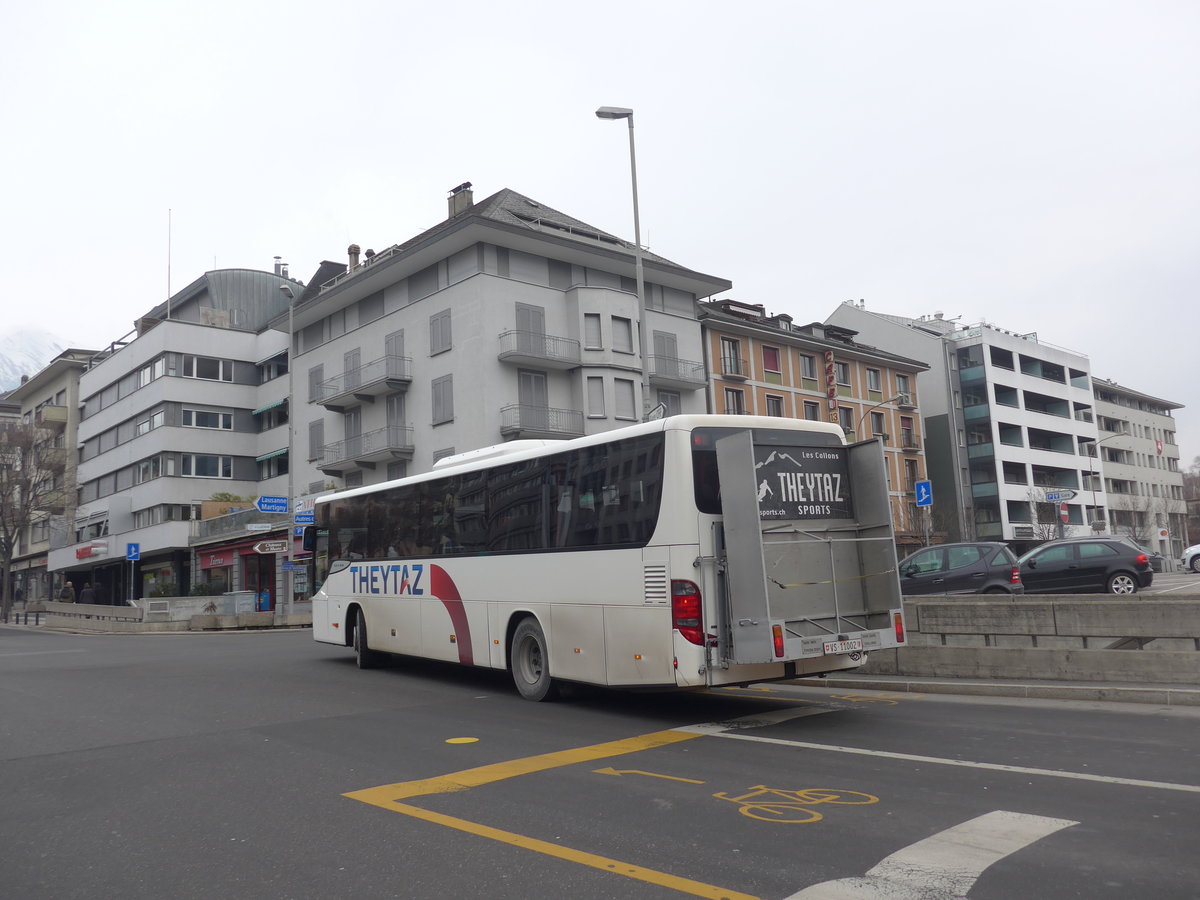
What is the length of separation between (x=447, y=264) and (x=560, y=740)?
1355 inches

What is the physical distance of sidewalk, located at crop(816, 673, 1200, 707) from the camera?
9.75 m

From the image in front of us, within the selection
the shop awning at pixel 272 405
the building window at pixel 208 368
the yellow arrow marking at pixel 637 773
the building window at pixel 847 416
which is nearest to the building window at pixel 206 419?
the shop awning at pixel 272 405

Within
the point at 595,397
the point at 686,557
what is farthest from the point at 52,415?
the point at 686,557

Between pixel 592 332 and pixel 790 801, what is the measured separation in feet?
118

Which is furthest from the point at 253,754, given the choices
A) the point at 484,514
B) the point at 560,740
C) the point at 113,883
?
the point at 484,514

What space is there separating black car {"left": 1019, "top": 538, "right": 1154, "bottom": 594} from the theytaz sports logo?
12.6m

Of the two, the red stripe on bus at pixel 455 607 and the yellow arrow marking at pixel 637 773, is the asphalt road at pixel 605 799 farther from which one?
the red stripe on bus at pixel 455 607

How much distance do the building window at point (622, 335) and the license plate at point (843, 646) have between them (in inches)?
1292

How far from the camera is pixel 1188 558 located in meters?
43.2

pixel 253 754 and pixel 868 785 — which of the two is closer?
pixel 868 785

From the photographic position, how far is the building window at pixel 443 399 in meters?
40.0

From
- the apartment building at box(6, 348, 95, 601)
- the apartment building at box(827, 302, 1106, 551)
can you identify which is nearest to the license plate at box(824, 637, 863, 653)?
the apartment building at box(827, 302, 1106, 551)

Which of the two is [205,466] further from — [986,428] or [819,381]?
[986,428]

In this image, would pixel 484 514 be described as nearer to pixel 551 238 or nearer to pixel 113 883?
pixel 113 883
